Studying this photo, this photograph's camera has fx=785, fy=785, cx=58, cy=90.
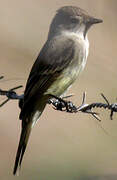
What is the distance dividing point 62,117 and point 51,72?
7.78ft

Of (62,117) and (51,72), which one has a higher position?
(51,72)

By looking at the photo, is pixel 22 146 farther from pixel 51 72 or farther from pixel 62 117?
pixel 62 117

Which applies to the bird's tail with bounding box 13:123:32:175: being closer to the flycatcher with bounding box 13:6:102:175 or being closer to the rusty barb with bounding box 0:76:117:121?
the flycatcher with bounding box 13:6:102:175

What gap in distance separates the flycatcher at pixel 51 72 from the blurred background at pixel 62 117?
89 cm

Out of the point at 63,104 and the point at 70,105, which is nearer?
the point at 70,105

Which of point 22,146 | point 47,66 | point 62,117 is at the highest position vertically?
point 47,66

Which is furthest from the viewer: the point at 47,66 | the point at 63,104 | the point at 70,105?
the point at 47,66

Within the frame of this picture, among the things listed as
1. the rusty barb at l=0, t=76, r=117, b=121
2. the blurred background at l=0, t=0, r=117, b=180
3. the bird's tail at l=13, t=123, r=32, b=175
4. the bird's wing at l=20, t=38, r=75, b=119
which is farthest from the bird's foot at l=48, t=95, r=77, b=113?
the blurred background at l=0, t=0, r=117, b=180

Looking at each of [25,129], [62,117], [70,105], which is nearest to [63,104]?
[70,105]

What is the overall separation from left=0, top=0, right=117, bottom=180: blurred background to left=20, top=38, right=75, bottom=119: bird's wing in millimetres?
939

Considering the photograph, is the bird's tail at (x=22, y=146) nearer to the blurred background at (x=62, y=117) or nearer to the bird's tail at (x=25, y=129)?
the bird's tail at (x=25, y=129)

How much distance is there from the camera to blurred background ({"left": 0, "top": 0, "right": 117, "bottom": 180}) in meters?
6.58

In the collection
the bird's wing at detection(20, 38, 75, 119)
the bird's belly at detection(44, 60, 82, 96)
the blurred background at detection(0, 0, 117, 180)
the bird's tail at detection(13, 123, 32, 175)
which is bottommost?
the blurred background at detection(0, 0, 117, 180)

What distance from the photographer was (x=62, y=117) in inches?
289
